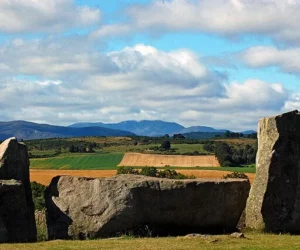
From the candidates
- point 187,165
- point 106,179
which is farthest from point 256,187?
point 187,165

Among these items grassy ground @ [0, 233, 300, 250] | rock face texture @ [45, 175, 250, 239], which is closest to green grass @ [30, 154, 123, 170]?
rock face texture @ [45, 175, 250, 239]

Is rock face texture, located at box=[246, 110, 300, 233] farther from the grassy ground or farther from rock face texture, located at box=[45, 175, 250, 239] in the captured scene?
the grassy ground

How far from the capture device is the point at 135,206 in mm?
20797

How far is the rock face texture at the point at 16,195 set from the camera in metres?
19.6

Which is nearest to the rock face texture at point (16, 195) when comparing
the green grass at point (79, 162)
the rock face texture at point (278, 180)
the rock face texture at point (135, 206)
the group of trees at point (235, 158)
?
the rock face texture at point (135, 206)

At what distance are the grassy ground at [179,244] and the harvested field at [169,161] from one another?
7332 cm

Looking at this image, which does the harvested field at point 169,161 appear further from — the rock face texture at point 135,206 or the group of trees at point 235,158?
the rock face texture at point 135,206

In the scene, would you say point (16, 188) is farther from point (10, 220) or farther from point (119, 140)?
point (119, 140)

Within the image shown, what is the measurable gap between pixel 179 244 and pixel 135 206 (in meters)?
3.68

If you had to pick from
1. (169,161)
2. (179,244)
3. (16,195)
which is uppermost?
(169,161)

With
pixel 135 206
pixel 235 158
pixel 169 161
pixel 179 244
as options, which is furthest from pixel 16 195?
pixel 169 161

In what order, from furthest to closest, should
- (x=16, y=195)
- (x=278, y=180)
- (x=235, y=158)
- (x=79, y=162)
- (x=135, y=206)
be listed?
(x=79, y=162)
(x=235, y=158)
(x=278, y=180)
(x=135, y=206)
(x=16, y=195)

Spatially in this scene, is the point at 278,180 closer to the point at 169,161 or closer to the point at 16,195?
the point at 16,195

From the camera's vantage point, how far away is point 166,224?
2114 cm
